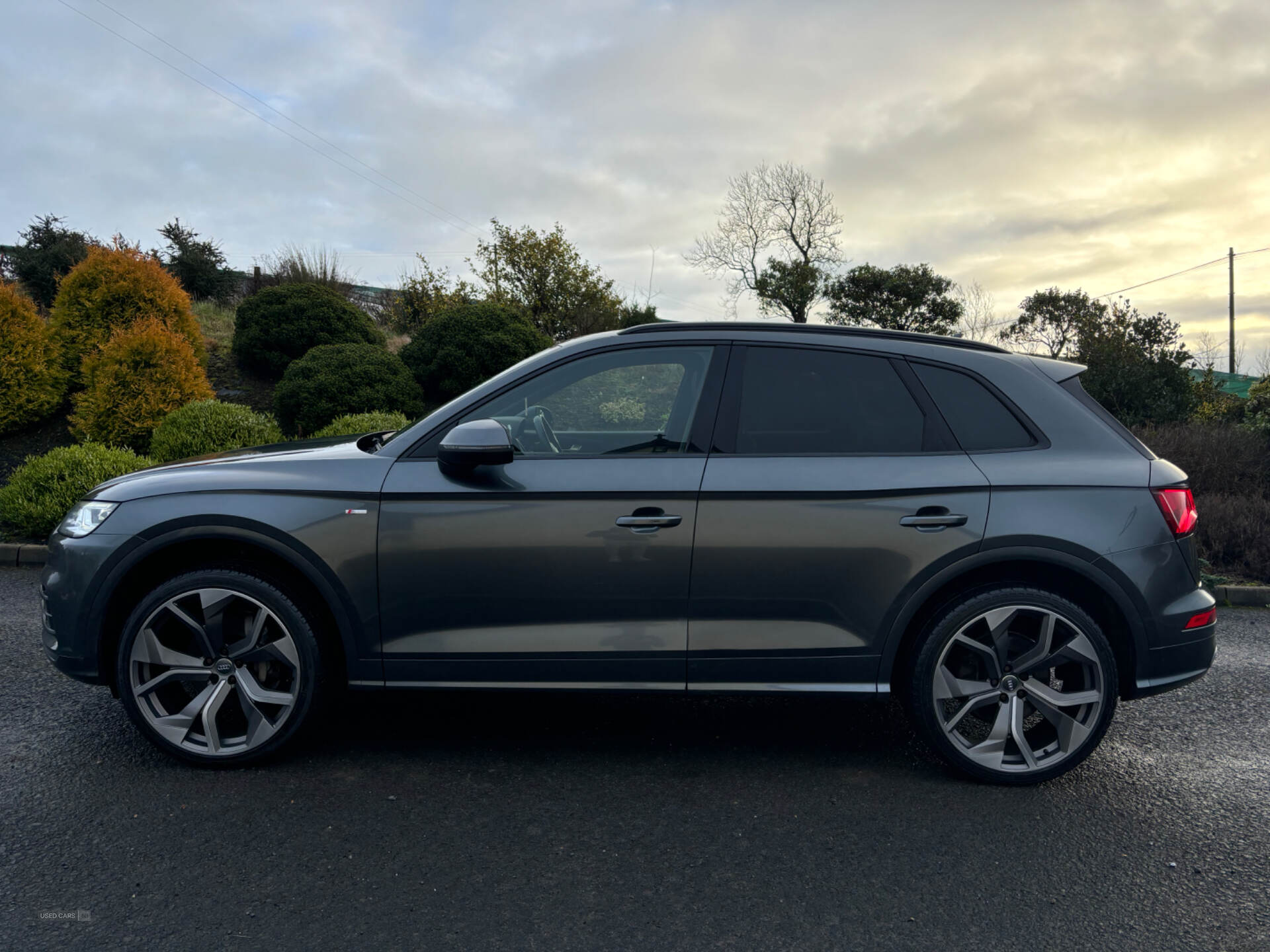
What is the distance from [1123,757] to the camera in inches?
148

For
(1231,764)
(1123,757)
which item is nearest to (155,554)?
(1123,757)

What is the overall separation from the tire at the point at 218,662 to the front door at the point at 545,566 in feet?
1.28

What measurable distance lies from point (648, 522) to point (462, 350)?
10.1m

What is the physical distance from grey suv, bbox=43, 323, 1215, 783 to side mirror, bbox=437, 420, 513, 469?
10 mm

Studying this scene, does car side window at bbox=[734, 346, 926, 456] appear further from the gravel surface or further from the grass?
the grass

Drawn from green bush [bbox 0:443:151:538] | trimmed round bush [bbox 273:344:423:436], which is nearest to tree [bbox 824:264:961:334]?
trimmed round bush [bbox 273:344:423:436]

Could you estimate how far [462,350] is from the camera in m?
12.8

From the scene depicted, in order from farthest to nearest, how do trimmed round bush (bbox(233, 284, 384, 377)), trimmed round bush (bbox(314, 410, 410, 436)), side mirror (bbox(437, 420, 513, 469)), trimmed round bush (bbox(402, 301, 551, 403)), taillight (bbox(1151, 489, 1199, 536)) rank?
trimmed round bush (bbox(233, 284, 384, 377)), trimmed round bush (bbox(402, 301, 551, 403)), trimmed round bush (bbox(314, 410, 410, 436)), taillight (bbox(1151, 489, 1199, 536)), side mirror (bbox(437, 420, 513, 469))

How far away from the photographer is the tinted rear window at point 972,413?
338 centimetres

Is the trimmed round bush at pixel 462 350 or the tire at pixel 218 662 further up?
the trimmed round bush at pixel 462 350

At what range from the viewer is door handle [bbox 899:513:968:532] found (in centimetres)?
325

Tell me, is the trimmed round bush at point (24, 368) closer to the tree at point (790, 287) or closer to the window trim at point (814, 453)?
the window trim at point (814, 453)

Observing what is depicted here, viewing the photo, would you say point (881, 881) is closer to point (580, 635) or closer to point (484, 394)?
point (580, 635)

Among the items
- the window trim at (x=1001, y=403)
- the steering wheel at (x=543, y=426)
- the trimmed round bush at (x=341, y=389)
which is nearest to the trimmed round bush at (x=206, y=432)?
the trimmed round bush at (x=341, y=389)
